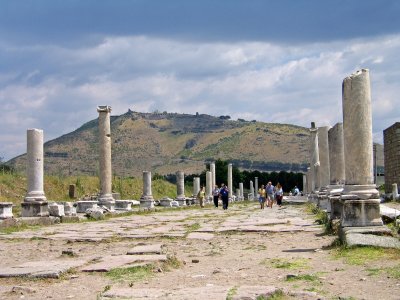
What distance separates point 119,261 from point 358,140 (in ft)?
15.7

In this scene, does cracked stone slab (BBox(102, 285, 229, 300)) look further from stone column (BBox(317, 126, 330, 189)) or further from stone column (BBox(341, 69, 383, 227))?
stone column (BBox(317, 126, 330, 189))

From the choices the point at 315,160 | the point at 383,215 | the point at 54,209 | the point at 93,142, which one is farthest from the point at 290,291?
the point at 93,142

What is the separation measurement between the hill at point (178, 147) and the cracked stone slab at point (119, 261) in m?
109

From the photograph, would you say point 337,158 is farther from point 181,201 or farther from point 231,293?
point 181,201

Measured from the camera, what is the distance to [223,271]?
7699mm

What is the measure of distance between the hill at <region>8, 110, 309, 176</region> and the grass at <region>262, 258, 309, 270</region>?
→ 10992cm

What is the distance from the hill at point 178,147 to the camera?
435 feet

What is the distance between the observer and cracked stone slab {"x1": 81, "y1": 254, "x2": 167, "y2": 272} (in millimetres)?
7875

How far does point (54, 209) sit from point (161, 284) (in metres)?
13.4

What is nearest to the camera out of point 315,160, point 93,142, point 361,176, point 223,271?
point 223,271

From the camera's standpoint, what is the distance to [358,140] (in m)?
11.0

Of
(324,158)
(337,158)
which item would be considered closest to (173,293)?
(337,158)

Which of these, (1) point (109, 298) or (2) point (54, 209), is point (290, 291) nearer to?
(1) point (109, 298)

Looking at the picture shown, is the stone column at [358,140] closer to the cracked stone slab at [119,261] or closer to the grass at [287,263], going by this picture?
the grass at [287,263]
